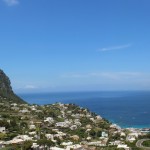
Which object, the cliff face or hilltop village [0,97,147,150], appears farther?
the cliff face

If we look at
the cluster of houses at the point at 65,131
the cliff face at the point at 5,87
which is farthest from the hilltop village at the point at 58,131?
the cliff face at the point at 5,87

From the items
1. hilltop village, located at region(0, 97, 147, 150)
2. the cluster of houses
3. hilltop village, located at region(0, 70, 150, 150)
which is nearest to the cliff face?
hilltop village, located at region(0, 97, 147, 150)

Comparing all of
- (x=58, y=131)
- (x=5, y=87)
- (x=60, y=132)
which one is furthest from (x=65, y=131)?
(x=5, y=87)

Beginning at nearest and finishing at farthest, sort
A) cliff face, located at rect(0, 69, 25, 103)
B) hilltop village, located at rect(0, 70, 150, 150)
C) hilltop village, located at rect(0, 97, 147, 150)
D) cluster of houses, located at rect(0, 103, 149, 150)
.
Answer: hilltop village, located at rect(0, 70, 150, 150) → hilltop village, located at rect(0, 97, 147, 150) → cluster of houses, located at rect(0, 103, 149, 150) → cliff face, located at rect(0, 69, 25, 103)

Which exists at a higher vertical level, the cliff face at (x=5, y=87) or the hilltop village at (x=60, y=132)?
the cliff face at (x=5, y=87)

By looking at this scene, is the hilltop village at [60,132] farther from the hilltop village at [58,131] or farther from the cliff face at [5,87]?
the cliff face at [5,87]

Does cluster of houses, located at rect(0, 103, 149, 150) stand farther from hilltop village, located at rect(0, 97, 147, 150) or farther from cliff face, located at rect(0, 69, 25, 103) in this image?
cliff face, located at rect(0, 69, 25, 103)

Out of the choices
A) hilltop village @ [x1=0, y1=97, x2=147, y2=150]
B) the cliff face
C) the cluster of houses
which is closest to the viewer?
hilltop village @ [x1=0, y1=97, x2=147, y2=150]

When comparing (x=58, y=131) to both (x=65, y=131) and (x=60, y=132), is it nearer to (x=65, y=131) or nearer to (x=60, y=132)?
(x=60, y=132)
